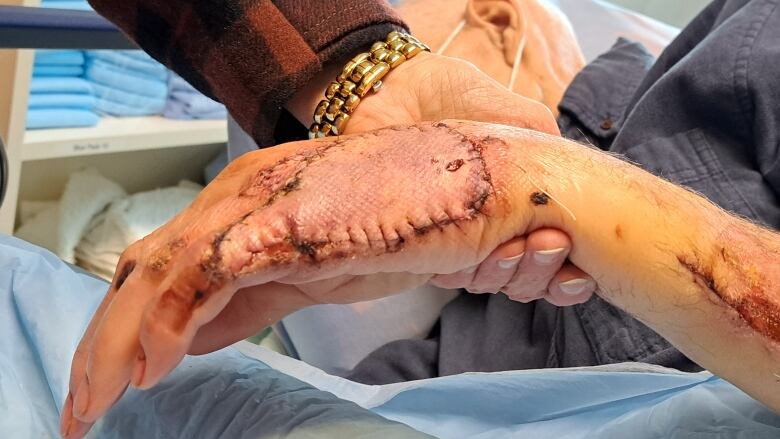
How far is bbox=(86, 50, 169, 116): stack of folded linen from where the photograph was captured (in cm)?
145

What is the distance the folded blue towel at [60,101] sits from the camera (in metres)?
1.40

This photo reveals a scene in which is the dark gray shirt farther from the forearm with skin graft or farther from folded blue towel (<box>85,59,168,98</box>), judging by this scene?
folded blue towel (<box>85,59,168,98</box>)

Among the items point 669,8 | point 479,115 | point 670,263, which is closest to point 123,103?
point 479,115

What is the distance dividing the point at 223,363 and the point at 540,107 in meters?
0.36

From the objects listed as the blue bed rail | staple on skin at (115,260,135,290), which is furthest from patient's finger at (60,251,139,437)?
the blue bed rail

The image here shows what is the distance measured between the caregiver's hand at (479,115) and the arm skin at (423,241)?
0.02m

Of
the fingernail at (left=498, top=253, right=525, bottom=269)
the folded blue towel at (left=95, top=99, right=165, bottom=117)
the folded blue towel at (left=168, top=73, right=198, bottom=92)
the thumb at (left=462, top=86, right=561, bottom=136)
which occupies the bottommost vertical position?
the folded blue towel at (left=95, top=99, right=165, bottom=117)

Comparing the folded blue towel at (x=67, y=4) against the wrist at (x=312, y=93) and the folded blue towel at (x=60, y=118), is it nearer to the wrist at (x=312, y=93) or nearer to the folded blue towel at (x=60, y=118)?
the folded blue towel at (x=60, y=118)

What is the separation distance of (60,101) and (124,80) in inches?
5.0

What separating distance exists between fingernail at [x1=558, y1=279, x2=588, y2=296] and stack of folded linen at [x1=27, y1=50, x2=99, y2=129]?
117cm

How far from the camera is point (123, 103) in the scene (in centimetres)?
151

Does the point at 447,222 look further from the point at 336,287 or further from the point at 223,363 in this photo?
the point at 223,363

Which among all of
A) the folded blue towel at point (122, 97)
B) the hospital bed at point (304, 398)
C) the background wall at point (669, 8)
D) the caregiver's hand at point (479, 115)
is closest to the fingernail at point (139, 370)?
the hospital bed at point (304, 398)

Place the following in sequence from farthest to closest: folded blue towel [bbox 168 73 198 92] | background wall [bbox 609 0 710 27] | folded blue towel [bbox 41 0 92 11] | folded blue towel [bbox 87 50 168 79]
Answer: background wall [bbox 609 0 710 27] → folded blue towel [bbox 168 73 198 92] → folded blue towel [bbox 87 50 168 79] → folded blue towel [bbox 41 0 92 11]
